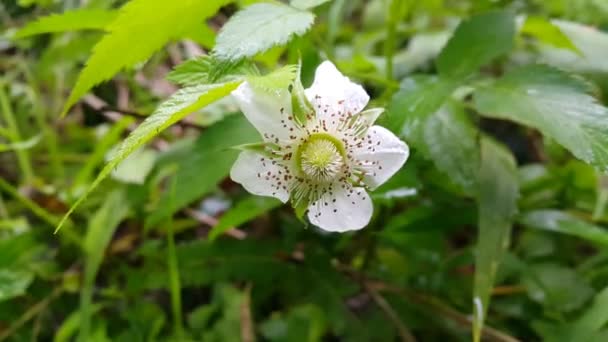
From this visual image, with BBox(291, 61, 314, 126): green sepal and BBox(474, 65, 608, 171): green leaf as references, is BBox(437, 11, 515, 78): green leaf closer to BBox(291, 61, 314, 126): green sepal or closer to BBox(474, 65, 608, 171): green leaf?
BBox(474, 65, 608, 171): green leaf

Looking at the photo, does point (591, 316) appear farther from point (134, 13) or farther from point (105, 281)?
point (105, 281)

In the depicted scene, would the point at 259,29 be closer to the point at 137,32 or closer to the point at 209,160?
the point at 137,32

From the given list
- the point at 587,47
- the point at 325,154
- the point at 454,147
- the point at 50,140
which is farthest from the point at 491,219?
the point at 50,140

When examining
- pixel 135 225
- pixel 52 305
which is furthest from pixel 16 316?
pixel 135 225

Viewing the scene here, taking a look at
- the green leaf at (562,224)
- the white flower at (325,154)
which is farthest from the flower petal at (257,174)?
the green leaf at (562,224)

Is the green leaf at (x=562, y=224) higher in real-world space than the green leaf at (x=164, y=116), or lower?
lower

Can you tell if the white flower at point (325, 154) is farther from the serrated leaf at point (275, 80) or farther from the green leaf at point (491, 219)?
the green leaf at point (491, 219)

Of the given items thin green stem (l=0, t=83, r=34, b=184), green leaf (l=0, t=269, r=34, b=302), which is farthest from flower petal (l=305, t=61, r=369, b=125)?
thin green stem (l=0, t=83, r=34, b=184)
